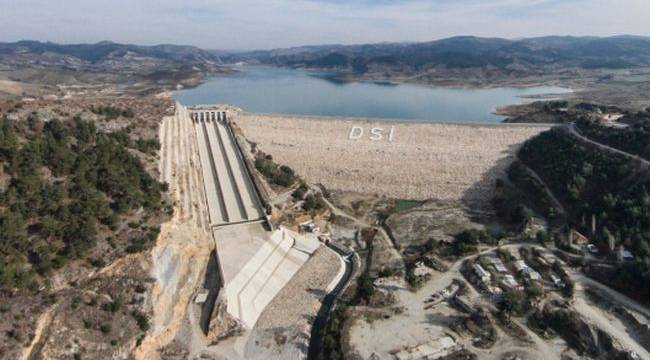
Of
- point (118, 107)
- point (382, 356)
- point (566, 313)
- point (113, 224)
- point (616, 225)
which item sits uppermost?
point (118, 107)

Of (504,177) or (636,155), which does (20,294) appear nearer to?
(504,177)

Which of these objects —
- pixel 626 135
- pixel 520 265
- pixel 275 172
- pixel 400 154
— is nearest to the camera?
pixel 520 265

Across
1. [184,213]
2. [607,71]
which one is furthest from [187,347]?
[607,71]

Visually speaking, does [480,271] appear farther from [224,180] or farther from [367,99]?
[367,99]

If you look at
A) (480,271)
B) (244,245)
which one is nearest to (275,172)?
(244,245)

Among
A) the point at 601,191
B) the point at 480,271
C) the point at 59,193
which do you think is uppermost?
the point at 59,193

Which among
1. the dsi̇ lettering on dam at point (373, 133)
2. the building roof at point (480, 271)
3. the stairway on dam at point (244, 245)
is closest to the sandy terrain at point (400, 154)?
the dsi̇ lettering on dam at point (373, 133)

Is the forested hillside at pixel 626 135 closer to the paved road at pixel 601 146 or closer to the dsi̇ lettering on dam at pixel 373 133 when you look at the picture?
the paved road at pixel 601 146

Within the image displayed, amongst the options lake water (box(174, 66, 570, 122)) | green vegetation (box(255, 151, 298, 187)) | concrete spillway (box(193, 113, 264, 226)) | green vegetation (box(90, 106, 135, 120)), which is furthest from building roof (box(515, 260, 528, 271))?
lake water (box(174, 66, 570, 122))
